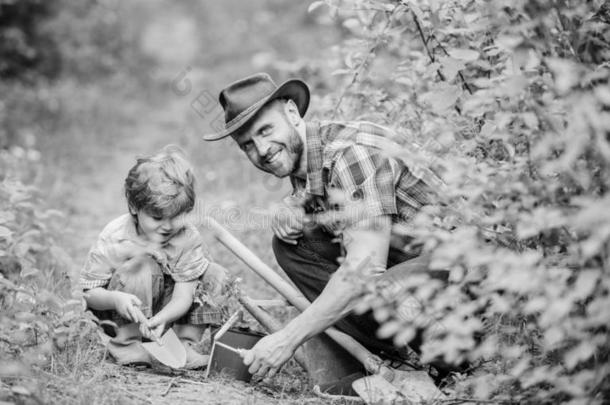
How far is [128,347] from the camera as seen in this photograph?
3123 millimetres

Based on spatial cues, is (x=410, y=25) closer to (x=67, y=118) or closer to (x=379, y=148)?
(x=379, y=148)

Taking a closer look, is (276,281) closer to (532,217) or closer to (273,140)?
(273,140)

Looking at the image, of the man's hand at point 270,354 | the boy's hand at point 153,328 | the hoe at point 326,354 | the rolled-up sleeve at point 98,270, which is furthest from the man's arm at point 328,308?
the rolled-up sleeve at point 98,270

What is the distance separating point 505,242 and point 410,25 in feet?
4.55

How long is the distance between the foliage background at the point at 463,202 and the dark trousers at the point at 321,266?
0.18 metres

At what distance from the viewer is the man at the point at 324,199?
2.77 meters

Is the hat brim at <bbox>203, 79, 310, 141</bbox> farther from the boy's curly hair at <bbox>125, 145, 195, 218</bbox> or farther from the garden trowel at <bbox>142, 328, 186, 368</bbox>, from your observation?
the garden trowel at <bbox>142, 328, 186, 368</bbox>

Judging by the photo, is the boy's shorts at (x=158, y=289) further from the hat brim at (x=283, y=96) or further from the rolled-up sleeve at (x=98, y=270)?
the hat brim at (x=283, y=96)

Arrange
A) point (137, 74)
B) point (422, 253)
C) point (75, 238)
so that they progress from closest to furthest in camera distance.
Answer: point (422, 253) < point (75, 238) < point (137, 74)

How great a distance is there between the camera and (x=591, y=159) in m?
2.17

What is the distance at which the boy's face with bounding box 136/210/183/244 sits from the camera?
311 centimetres

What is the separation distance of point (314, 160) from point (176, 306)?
0.89 meters

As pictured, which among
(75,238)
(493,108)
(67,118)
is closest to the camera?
(493,108)

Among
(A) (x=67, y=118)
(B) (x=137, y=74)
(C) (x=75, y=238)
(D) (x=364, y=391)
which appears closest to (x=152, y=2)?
(B) (x=137, y=74)
